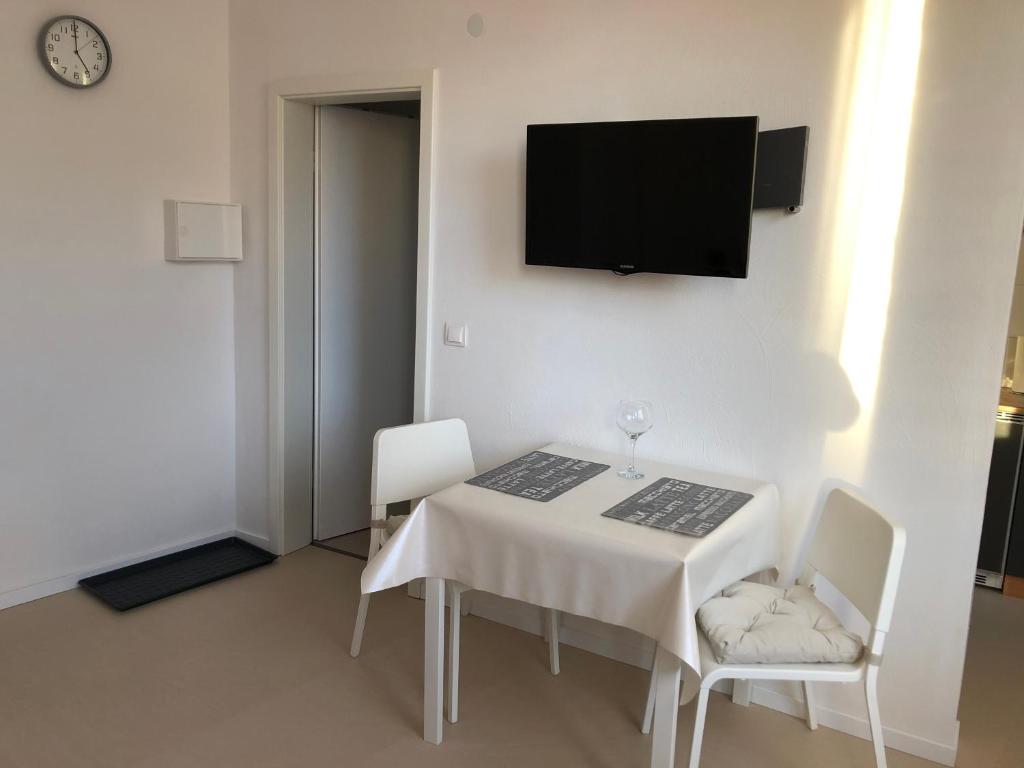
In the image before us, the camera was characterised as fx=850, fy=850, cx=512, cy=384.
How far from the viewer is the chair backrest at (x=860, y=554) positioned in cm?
209

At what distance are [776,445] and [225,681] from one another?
1.97 meters

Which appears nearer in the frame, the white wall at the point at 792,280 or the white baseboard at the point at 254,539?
the white wall at the point at 792,280

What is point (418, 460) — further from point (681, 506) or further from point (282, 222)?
point (282, 222)

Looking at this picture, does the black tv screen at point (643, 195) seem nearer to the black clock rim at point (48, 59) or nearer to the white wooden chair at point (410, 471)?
the white wooden chair at point (410, 471)

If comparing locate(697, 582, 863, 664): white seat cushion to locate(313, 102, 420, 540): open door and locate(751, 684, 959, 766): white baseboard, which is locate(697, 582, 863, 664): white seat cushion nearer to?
locate(751, 684, 959, 766): white baseboard

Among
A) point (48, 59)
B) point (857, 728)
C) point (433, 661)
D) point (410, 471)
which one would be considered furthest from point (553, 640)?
point (48, 59)

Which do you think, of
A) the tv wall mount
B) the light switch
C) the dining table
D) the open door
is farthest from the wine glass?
the open door

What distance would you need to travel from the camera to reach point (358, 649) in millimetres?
3039

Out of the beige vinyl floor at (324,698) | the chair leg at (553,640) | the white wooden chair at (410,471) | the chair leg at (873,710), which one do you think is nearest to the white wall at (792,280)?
the white wooden chair at (410,471)

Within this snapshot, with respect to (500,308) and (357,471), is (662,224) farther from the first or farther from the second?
(357,471)

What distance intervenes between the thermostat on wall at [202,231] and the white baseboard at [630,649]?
186 centimetres

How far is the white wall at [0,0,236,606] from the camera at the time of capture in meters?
3.20

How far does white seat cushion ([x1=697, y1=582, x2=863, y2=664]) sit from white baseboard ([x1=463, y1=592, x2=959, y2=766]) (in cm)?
55

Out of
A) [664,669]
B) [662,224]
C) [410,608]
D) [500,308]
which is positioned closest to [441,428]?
[500,308]
